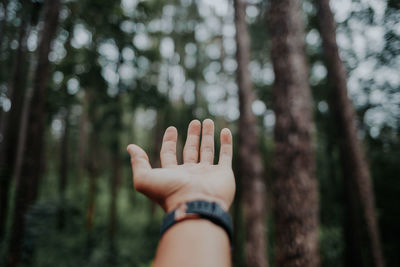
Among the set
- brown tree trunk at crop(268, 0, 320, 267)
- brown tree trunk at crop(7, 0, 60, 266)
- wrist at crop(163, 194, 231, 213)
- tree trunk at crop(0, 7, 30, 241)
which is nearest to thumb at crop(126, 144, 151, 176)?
wrist at crop(163, 194, 231, 213)

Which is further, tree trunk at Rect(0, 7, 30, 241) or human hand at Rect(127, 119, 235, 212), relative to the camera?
tree trunk at Rect(0, 7, 30, 241)

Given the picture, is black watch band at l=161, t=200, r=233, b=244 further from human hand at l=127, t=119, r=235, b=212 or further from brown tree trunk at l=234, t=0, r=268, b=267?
brown tree trunk at l=234, t=0, r=268, b=267

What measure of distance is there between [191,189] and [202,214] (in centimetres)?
18

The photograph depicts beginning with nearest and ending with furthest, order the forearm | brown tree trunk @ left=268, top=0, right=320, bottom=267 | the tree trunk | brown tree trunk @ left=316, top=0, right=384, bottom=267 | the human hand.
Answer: the forearm → the human hand → brown tree trunk @ left=268, top=0, right=320, bottom=267 → brown tree trunk @ left=316, top=0, right=384, bottom=267 → the tree trunk

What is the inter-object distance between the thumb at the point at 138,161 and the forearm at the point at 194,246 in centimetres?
43

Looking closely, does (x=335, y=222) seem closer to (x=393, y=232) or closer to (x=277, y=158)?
(x=393, y=232)

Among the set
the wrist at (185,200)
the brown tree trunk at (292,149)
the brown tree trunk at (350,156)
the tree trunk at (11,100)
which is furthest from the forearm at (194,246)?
the tree trunk at (11,100)

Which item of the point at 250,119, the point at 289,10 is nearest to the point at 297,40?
the point at 289,10

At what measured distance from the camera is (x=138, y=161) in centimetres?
142

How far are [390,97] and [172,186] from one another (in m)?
6.60

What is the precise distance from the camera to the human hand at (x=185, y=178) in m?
1.22

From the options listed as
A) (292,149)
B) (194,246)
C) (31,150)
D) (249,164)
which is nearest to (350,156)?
(249,164)

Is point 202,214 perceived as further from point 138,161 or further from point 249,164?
point 249,164

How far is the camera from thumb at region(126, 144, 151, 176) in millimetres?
1370
